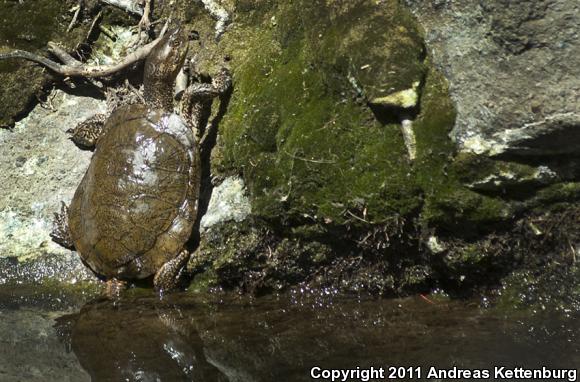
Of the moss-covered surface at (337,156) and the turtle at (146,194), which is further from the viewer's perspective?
the turtle at (146,194)

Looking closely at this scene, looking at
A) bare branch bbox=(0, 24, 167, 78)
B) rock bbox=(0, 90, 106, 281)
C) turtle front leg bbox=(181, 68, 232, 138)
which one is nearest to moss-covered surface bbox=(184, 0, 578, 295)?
turtle front leg bbox=(181, 68, 232, 138)

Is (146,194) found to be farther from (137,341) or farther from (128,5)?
(128,5)

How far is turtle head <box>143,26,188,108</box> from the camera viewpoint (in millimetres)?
4871

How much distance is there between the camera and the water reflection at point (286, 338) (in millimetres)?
3396

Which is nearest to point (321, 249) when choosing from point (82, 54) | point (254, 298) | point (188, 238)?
point (254, 298)

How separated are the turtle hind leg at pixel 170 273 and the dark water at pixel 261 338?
0.32 ft

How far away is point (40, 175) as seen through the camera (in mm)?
5219

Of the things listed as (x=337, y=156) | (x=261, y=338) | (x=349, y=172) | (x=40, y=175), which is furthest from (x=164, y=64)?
(x=261, y=338)

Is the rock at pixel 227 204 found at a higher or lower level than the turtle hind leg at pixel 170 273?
higher

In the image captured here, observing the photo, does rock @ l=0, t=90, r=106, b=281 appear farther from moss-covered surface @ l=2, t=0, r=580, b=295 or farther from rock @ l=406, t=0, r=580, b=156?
rock @ l=406, t=0, r=580, b=156

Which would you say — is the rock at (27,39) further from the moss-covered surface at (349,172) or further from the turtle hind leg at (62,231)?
the moss-covered surface at (349,172)

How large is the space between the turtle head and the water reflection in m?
1.64

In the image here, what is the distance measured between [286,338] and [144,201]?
5.07 ft

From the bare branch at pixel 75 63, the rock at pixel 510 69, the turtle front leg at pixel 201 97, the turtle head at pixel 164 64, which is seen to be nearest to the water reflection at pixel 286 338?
the rock at pixel 510 69
